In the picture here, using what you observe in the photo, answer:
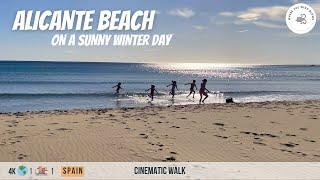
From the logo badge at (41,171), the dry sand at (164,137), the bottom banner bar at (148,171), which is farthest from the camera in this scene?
the dry sand at (164,137)

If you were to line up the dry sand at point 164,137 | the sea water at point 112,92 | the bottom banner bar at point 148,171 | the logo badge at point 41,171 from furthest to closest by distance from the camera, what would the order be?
the sea water at point 112,92 < the dry sand at point 164,137 < the logo badge at point 41,171 < the bottom banner bar at point 148,171

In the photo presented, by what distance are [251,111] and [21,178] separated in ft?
41.1

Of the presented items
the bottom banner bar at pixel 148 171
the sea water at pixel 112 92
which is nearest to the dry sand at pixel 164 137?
the bottom banner bar at pixel 148 171

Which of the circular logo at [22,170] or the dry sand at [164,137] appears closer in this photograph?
the circular logo at [22,170]

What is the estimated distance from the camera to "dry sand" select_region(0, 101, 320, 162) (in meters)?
10.1

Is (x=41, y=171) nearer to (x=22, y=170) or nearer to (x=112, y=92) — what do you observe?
(x=22, y=170)

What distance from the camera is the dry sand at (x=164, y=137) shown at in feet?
33.2

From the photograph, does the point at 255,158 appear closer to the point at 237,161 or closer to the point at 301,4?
the point at 237,161

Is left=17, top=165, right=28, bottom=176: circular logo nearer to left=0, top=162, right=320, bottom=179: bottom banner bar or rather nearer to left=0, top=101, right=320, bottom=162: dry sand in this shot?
left=0, top=162, right=320, bottom=179: bottom banner bar

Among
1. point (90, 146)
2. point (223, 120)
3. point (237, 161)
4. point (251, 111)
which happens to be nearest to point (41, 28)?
point (90, 146)

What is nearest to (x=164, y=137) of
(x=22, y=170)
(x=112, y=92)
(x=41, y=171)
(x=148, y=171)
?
(x=148, y=171)

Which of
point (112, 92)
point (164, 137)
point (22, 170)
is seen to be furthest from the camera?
point (112, 92)

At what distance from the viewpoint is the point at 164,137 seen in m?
12.2

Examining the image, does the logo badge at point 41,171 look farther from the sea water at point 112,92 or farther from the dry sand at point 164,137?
the sea water at point 112,92
